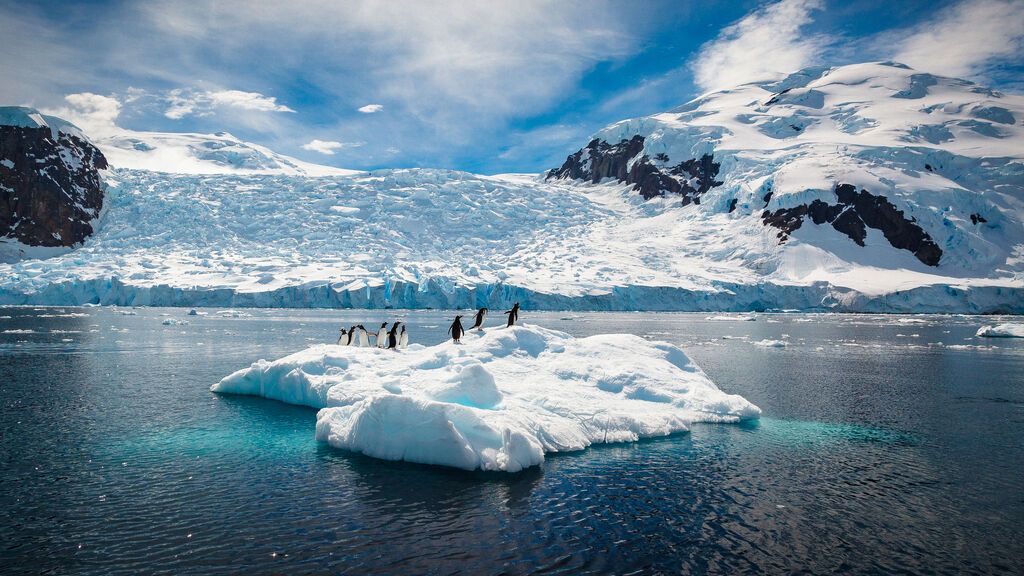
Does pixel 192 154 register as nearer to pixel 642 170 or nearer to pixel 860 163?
pixel 642 170

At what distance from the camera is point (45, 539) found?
283 inches

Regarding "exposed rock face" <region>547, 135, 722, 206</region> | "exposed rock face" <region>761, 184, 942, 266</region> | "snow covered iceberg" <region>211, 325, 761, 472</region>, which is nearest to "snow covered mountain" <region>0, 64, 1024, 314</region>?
"exposed rock face" <region>761, 184, 942, 266</region>

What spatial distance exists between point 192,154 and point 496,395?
471 ft

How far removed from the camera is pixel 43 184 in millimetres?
95625

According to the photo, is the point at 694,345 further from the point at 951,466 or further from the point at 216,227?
Result: the point at 216,227

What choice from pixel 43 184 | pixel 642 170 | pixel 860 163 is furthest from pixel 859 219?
pixel 43 184

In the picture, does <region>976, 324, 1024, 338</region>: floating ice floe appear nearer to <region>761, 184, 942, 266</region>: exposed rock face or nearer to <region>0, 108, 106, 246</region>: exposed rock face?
<region>761, 184, 942, 266</region>: exposed rock face

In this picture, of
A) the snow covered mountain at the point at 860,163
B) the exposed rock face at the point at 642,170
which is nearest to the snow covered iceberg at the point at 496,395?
the snow covered mountain at the point at 860,163

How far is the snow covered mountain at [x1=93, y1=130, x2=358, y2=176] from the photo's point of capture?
124688 mm

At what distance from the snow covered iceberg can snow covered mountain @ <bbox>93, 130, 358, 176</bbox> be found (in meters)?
115

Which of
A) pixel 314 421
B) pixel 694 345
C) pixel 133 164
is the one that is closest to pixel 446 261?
pixel 694 345

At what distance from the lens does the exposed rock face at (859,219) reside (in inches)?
3393

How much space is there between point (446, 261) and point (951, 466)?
7321cm

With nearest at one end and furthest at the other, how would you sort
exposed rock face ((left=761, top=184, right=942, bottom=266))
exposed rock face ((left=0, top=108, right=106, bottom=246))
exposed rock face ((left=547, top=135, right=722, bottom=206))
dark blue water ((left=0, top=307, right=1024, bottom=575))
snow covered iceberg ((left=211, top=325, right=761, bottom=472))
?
dark blue water ((left=0, top=307, right=1024, bottom=575)) < snow covered iceberg ((left=211, top=325, right=761, bottom=472)) < exposed rock face ((left=761, top=184, right=942, bottom=266)) < exposed rock face ((left=0, top=108, right=106, bottom=246)) < exposed rock face ((left=547, top=135, right=722, bottom=206))
